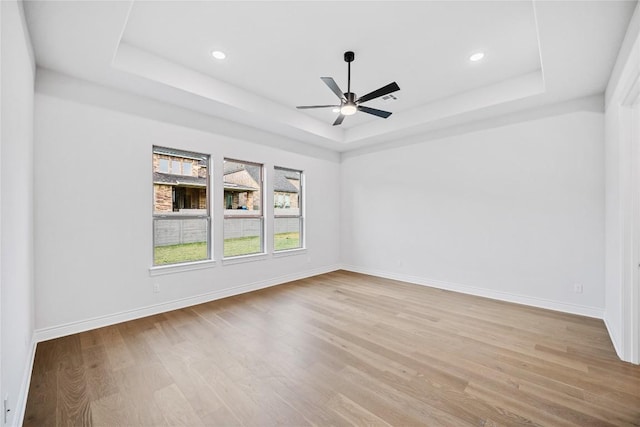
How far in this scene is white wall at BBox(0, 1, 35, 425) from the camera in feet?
5.00

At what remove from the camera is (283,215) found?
555cm

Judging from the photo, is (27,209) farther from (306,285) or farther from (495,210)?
(495,210)

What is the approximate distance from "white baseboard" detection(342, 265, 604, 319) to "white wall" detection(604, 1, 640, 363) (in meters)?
0.58

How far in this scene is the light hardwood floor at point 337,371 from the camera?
73.5 inches

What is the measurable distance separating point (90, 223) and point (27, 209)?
0.79 meters

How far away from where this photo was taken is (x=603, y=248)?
3.54 meters

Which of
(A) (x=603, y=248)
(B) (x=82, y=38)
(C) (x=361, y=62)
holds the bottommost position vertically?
(A) (x=603, y=248)

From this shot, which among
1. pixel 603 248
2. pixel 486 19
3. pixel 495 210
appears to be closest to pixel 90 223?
pixel 486 19

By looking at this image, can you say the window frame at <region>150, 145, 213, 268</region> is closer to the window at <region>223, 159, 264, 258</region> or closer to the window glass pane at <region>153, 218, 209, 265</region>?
the window glass pane at <region>153, 218, 209, 265</region>

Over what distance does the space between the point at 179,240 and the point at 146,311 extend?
3.35 ft

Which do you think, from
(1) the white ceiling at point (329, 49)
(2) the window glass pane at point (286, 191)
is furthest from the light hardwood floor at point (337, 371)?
(1) the white ceiling at point (329, 49)

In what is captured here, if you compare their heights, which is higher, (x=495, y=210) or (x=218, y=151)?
(x=218, y=151)

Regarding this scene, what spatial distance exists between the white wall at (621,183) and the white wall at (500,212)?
0.62 meters

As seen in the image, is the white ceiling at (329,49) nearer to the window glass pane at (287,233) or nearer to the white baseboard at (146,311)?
the window glass pane at (287,233)
